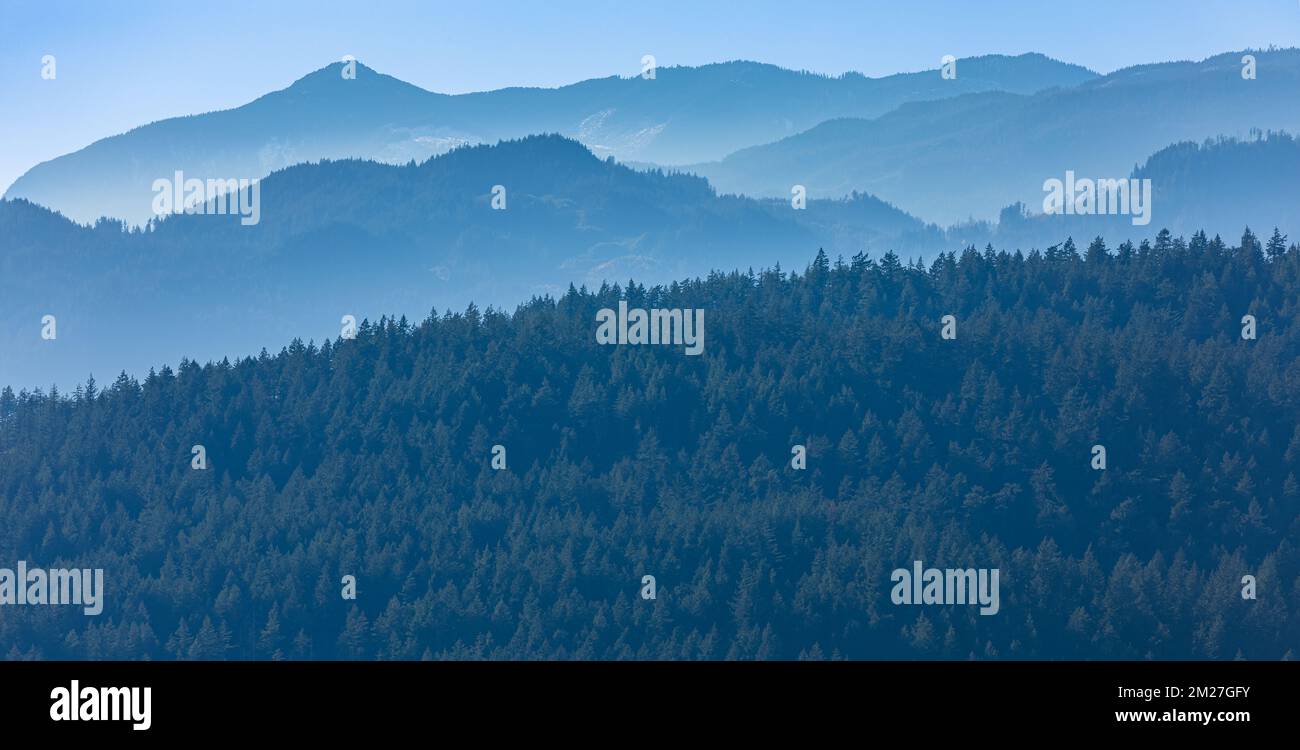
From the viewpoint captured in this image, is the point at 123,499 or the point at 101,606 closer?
the point at 101,606

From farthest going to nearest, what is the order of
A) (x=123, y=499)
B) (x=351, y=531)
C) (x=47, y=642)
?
(x=123, y=499), (x=351, y=531), (x=47, y=642)

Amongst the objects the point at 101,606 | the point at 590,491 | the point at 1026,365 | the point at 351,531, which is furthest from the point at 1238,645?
the point at 101,606

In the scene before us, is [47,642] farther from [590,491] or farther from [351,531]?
[590,491]
